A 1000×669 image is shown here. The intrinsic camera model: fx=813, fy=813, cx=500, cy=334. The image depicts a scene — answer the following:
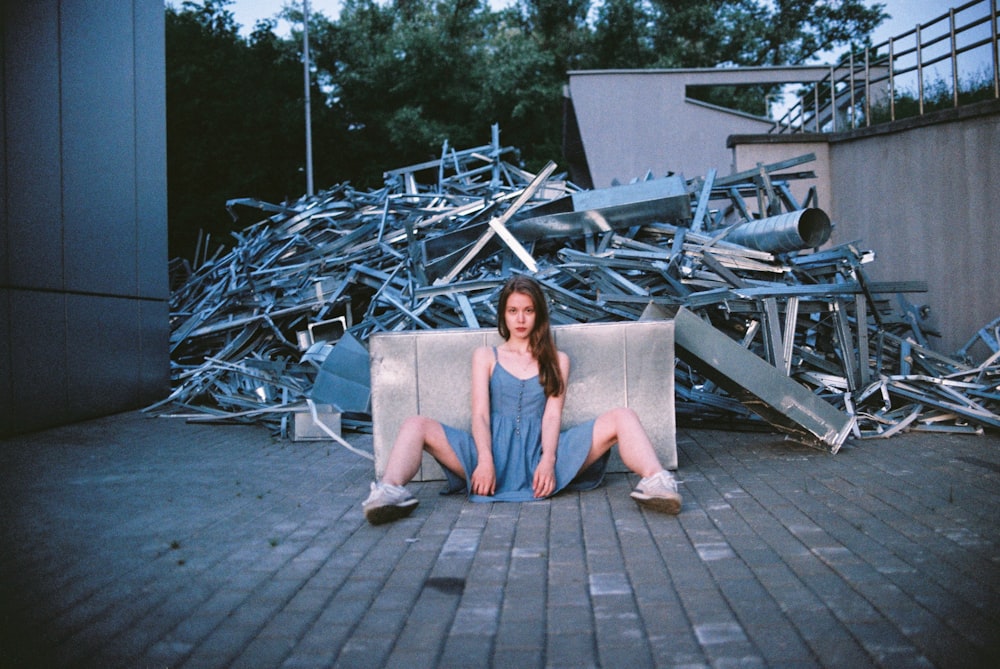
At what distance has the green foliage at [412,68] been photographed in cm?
2970

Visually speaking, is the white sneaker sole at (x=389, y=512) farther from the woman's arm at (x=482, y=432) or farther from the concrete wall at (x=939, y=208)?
the concrete wall at (x=939, y=208)

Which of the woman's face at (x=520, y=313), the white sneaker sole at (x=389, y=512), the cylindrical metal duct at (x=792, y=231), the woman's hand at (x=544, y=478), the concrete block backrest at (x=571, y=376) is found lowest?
the white sneaker sole at (x=389, y=512)

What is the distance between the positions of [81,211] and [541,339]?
247 inches

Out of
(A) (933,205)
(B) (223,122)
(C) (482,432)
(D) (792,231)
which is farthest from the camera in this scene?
(B) (223,122)

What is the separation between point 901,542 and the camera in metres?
3.92

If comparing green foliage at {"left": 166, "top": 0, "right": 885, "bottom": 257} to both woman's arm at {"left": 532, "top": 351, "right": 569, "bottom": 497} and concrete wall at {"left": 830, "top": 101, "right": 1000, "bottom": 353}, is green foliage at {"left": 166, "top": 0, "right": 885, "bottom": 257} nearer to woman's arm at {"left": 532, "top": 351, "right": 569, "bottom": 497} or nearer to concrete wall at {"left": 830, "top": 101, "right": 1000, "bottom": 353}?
concrete wall at {"left": 830, "top": 101, "right": 1000, "bottom": 353}

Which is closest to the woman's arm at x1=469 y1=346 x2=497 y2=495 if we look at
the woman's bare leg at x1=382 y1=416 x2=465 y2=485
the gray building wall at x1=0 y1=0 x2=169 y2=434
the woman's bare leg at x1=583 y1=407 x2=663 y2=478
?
the woman's bare leg at x1=382 y1=416 x2=465 y2=485

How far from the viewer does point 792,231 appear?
8.24 metres

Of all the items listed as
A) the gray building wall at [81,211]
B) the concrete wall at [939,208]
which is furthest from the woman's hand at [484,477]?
the concrete wall at [939,208]

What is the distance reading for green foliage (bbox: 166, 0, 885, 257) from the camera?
97.5 ft

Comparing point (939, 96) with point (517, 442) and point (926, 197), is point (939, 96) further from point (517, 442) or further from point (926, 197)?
point (517, 442)

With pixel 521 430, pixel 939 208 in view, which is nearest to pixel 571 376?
pixel 521 430

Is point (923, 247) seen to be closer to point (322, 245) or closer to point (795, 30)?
point (322, 245)

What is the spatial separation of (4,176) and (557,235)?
5.58m
